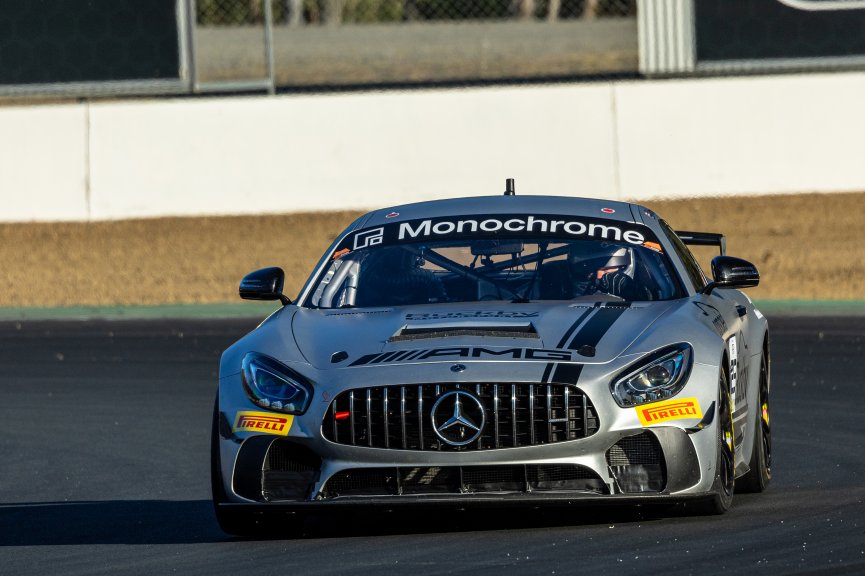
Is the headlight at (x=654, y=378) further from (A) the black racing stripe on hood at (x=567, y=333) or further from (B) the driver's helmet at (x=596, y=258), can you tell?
(B) the driver's helmet at (x=596, y=258)

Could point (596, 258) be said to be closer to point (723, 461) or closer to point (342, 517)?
point (723, 461)

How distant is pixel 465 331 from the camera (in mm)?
7320

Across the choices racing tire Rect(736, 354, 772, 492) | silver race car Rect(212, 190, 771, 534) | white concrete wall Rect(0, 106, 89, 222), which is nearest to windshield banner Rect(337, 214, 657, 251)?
silver race car Rect(212, 190, 771, 534)

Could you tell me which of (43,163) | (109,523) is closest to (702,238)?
(109,523)

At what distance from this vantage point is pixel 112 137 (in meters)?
22.1

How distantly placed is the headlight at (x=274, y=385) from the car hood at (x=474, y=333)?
11cm

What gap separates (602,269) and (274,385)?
177cm

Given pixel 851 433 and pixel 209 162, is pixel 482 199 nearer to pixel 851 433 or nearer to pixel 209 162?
pixel 851 433

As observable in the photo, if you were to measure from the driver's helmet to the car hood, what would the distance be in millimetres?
441

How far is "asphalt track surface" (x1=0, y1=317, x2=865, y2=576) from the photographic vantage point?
6688 millimetres

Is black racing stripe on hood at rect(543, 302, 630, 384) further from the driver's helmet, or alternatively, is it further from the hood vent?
the driver's helmet

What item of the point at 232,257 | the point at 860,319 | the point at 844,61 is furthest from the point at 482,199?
the point at 844,61

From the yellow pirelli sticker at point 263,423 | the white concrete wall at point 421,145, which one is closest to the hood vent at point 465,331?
the yellow pirelli sticker at point 263,423

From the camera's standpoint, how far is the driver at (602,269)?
8.16 metres
